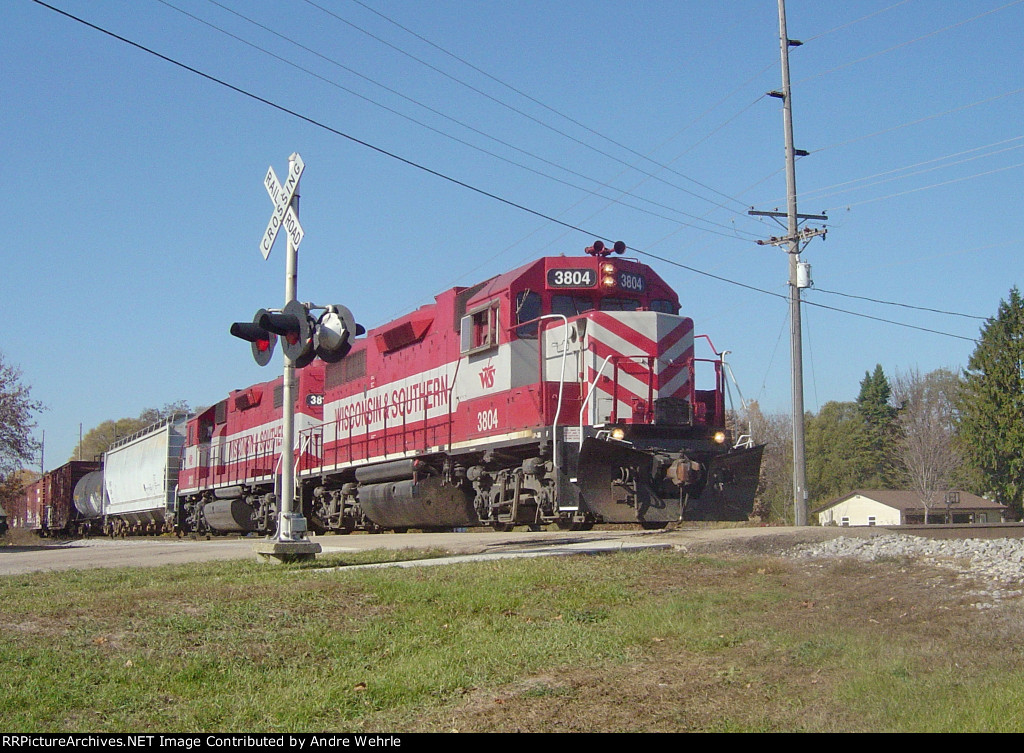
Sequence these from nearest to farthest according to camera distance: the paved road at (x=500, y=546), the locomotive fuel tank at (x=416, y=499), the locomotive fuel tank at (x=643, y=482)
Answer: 1. the paved road at (x=500, y=546)
2. the locomotive fuel tank at (x=643, y=482)
3. the locomotive fuel tank at (x=416, y=499)

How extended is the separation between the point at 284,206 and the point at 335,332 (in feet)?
6.78

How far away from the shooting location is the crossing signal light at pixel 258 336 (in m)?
10.5

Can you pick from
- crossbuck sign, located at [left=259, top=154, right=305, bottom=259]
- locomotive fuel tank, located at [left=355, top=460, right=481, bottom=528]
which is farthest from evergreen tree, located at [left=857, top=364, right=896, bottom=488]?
crossbuck sign, located at [left=259, top=154, right=305, bottom=259]

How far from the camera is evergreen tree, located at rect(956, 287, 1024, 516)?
58.5m

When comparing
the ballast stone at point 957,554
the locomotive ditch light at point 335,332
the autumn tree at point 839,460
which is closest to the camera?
the ballast stone at point 957,554

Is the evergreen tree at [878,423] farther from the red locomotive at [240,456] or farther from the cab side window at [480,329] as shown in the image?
the cab side window at [480,329]

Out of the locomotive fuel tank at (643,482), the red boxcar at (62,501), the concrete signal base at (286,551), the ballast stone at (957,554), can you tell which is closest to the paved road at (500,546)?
the locomotive fuel tank at (643,482)

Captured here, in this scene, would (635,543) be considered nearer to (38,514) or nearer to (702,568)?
(702,568)

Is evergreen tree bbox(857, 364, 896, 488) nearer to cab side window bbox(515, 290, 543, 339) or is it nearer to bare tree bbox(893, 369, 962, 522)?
bare tree bbox(893, 369, 962, 522)

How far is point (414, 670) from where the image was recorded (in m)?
5.52

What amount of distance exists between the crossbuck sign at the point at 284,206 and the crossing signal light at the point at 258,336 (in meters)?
1.22

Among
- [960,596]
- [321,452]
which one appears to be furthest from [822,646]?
[321,452]

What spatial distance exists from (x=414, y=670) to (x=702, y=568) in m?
4.35

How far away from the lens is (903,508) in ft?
201
